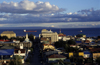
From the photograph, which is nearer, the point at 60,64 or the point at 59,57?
the point at 60,64

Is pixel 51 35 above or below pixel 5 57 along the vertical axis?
below

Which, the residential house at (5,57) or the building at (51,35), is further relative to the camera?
the building at (51,35)

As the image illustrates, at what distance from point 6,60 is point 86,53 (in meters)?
10.6

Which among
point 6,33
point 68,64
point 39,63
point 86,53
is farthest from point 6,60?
point 6,33

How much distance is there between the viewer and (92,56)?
26.4 m

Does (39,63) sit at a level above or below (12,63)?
below

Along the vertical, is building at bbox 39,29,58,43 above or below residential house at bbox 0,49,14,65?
below

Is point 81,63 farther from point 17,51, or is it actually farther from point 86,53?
point 17,51

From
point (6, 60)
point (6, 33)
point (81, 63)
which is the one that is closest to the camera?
point (81, 63)

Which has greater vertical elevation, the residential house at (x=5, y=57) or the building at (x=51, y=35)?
the residential house at (x=5, y=57)

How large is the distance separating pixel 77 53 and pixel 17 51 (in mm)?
8190

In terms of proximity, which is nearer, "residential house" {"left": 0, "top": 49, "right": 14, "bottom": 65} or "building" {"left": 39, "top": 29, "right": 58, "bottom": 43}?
"residential house" {"left": 0, "top": 49, "right": 14, "bottom": 65}

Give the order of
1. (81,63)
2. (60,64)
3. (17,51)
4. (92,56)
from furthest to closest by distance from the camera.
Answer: (17,51)
(92,56)
(81,63)
(60,64)

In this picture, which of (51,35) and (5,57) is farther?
(51,35)
